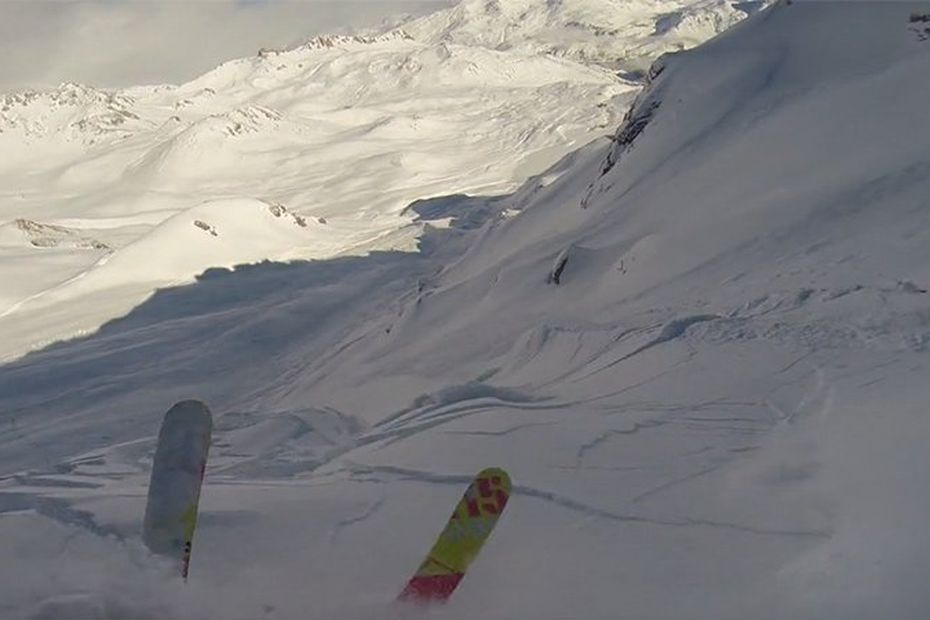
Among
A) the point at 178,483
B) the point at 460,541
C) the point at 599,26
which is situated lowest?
the point at 460,541

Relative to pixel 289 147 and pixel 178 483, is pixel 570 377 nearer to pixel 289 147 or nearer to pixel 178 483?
pixel 178 483

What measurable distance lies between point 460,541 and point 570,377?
13.3 ft

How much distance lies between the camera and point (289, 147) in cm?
6041

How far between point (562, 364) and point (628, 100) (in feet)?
183

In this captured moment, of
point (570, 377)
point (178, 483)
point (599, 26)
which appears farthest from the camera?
point (599, 26)

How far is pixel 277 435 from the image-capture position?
9.12 m

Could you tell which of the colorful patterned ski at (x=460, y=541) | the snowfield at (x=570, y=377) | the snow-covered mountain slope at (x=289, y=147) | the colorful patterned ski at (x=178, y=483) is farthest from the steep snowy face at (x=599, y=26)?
the colorful patterned ski at (x=460, y=541)

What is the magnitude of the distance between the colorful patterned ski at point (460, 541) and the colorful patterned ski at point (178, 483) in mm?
981

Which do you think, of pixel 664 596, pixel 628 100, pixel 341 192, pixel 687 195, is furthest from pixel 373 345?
pixel 628 100

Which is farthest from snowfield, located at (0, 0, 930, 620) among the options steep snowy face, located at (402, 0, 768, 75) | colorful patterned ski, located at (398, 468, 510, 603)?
steep snowy face, located at (402, 0, 768, 75)

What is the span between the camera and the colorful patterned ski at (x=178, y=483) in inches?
146

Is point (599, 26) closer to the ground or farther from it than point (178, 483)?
farther from it

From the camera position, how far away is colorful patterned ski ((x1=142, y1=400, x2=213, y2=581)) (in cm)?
372

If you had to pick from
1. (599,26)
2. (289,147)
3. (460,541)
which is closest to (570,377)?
(460,541)
